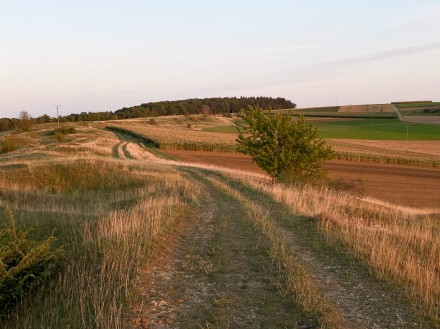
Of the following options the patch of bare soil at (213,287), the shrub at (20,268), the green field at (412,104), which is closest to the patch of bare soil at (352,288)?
the patch of bare soil at (213,287)

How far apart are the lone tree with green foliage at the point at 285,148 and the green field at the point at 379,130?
62749 mm

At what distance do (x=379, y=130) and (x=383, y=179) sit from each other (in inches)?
2335

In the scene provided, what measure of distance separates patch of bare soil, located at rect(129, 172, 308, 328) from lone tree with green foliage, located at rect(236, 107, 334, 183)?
15601mm

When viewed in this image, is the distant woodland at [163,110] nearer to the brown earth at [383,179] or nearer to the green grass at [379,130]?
the green grass at [379,130]

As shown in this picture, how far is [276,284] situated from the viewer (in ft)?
23.3

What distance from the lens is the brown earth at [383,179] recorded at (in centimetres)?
3400

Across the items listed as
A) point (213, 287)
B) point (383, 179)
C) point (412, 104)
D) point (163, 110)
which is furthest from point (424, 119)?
point (213, 287)

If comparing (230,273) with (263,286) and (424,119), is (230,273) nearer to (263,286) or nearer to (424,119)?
(263,286)

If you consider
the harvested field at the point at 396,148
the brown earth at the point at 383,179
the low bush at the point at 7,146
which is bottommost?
the brown earth at the point at 383,179

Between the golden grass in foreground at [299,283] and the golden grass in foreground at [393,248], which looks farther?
the golden grass in foreground at [393,248]

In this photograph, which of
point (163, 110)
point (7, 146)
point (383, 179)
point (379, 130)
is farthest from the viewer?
point (163, 110)

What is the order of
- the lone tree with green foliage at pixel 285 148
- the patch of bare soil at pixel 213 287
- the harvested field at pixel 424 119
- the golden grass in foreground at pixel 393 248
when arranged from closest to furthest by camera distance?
the patch of bare soil at pixel 213 287 < the golden grass in foreground at pixel 393 248 < the lone tree with green foliage at pixel 285 148 < the harvested field at pixel 424 119

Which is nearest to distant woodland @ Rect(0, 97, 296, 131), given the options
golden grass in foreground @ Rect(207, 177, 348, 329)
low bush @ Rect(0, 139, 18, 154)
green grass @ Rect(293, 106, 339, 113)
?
green grass @ Rect(293, 106, 339, 113)

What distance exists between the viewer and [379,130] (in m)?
97.1
